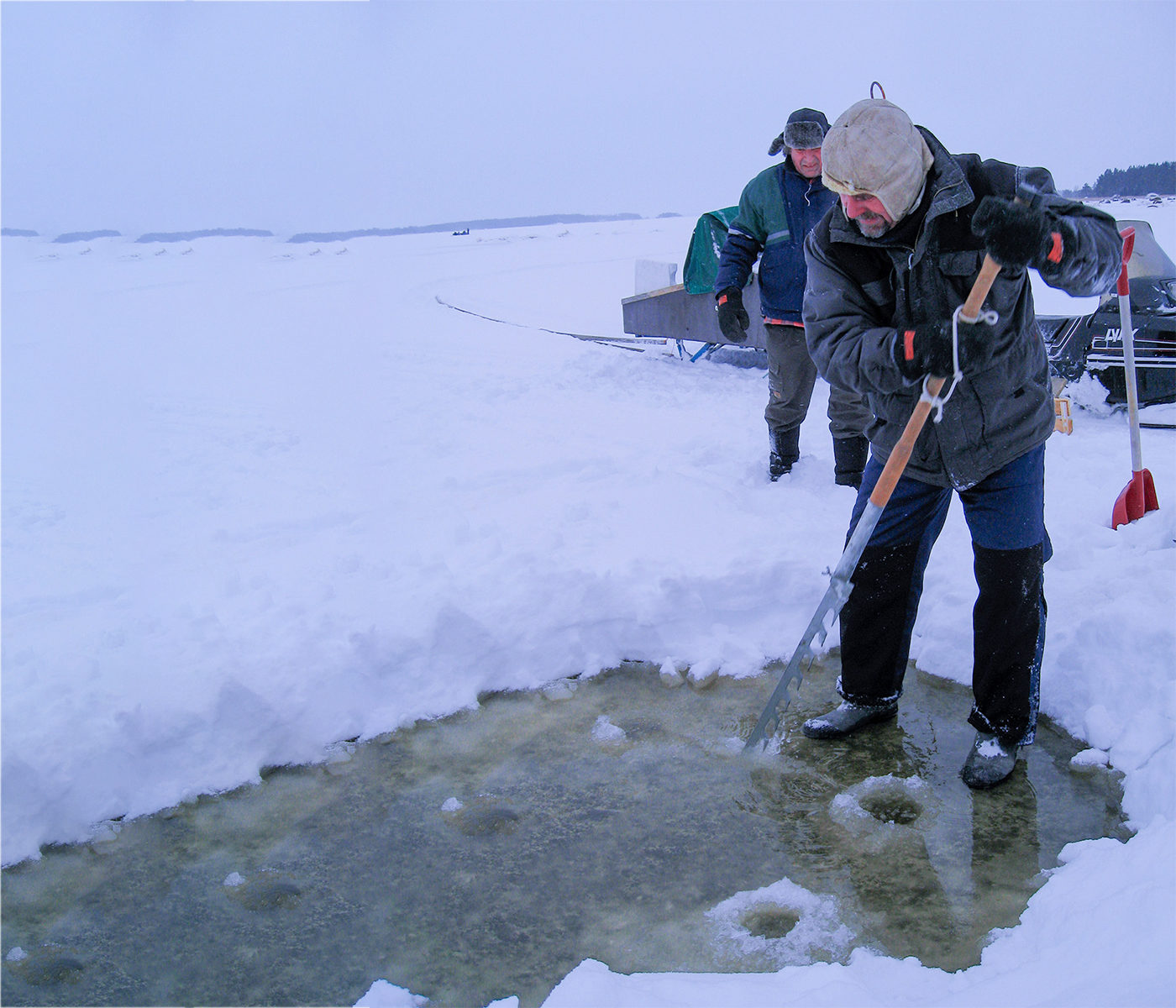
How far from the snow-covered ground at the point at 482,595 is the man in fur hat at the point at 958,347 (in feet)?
1.67

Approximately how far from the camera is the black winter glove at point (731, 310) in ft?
15.2

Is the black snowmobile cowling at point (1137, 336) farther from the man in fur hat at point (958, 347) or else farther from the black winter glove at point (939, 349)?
the black winter glove at point (939, 349)

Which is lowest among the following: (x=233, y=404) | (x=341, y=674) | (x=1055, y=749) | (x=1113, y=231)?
(x=1055, y=749)

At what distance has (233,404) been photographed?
25.0 feet

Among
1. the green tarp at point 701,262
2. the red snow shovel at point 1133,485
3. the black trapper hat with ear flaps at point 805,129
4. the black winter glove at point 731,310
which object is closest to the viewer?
the red snow shovel at point 1133,485

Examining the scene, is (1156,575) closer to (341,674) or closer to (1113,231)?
(1113,231)

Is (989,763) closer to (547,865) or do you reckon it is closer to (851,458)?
(547,865)

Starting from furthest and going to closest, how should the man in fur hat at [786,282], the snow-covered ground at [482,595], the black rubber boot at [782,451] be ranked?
the black rubber boot at [782,451], the man in fur hat at [786,282], the snow-covered ground at [482,595]

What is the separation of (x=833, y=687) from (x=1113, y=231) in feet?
5.26

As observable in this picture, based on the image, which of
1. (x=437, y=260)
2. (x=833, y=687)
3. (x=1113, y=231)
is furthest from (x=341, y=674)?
(x=437, y=260)

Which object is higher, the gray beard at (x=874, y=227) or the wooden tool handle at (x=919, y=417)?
the gray beard at (x=874, y=227)

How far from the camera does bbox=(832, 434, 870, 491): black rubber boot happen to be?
4461 mm

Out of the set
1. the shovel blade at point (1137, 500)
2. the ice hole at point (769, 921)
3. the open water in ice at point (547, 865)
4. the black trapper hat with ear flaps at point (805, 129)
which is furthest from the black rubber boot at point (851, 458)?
the ice hole at point (769, 921)

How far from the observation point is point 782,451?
4.81m
